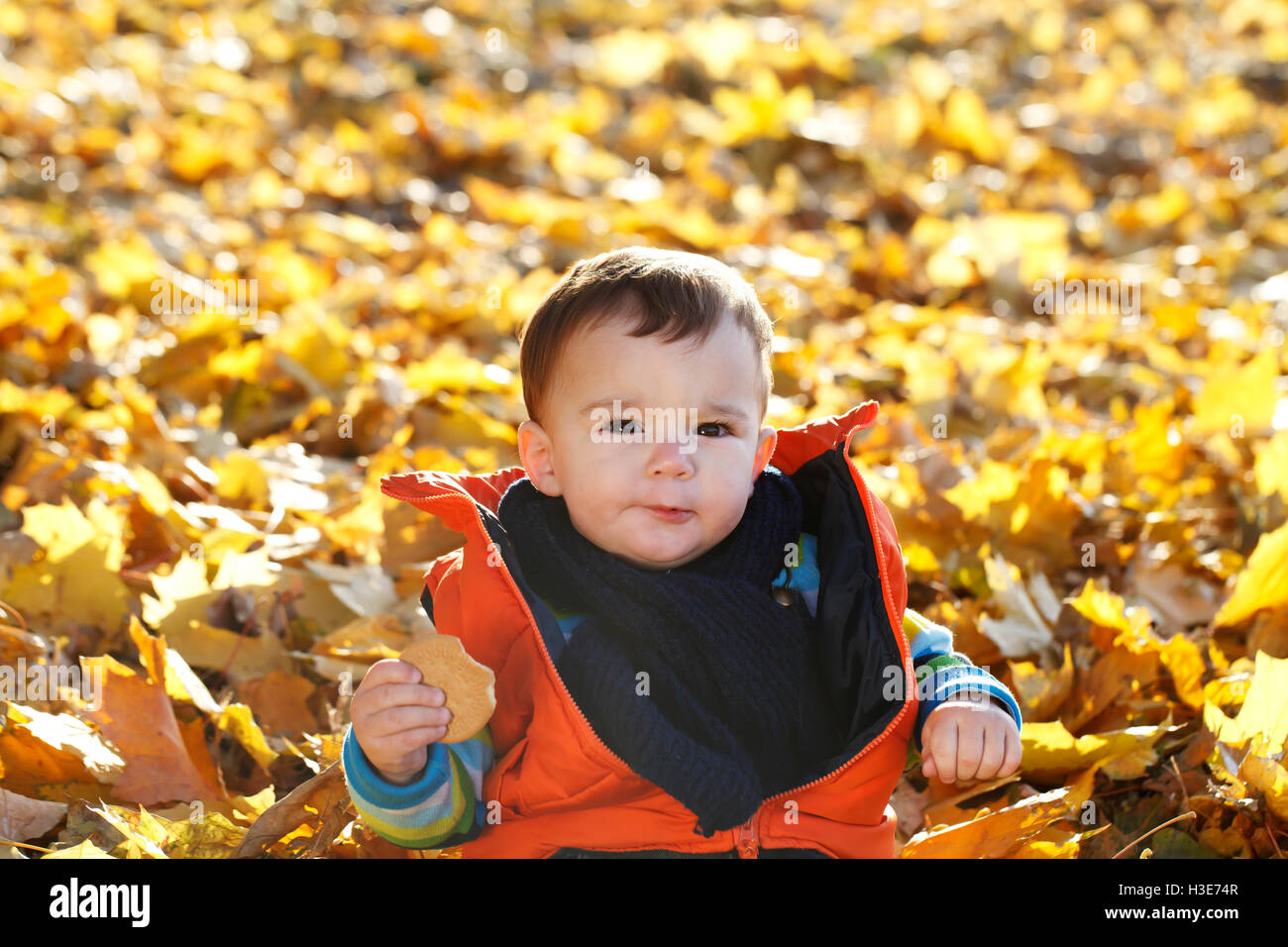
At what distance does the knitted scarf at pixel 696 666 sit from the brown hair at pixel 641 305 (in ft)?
0.66

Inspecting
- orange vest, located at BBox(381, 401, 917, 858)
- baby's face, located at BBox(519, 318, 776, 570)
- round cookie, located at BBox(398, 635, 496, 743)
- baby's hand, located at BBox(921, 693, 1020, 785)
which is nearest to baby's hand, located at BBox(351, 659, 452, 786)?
round cookie, located at BBox(398, 635, 496, 743)

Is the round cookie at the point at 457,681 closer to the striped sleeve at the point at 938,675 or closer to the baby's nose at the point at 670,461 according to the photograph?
the baby's nose at the point at 670,461

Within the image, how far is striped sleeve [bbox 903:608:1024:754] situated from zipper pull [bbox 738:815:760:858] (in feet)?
0.73

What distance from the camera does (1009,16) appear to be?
6.41 metres

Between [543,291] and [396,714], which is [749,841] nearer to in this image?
[396,714]

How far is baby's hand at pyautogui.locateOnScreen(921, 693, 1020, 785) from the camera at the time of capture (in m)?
1.37

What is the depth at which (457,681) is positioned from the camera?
133 cm

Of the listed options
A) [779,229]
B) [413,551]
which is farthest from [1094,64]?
[413,551]

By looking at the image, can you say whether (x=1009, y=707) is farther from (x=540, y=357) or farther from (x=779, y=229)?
(x=779, y=229)

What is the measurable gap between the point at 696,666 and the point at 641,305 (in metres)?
0.44

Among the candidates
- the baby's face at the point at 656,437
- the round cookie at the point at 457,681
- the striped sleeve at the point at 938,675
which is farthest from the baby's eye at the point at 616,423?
the striped sleeve at the point at 938,675

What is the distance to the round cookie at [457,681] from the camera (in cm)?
133

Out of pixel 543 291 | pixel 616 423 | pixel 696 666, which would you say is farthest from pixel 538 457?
pixel 543 291
